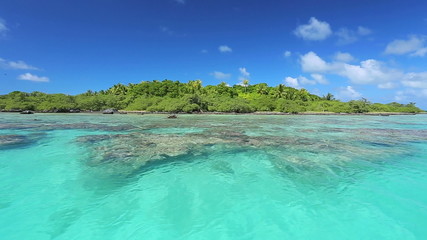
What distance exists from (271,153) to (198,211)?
720 centimetres

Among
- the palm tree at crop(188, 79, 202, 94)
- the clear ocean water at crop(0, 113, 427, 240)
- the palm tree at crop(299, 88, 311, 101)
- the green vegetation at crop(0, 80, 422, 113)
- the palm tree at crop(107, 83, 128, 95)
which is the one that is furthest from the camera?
the palm tree at crop(299, 88, 311, 101)

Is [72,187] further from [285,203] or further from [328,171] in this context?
[328,171]

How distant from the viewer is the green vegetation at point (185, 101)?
223 ft

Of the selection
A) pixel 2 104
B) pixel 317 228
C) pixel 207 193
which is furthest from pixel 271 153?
pixel 2 104

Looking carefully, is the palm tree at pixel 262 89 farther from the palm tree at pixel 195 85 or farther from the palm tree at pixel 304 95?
the palm tree at pixel 195 85

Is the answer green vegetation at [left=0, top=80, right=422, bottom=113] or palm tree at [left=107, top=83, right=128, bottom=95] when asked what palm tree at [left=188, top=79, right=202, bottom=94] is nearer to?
green vegetation at [left=0, top=80, right=422, bottom=113]

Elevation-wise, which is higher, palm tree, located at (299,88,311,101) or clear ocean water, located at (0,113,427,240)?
palm tree, located at (299,88,311,101)

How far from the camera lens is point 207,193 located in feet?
22.5

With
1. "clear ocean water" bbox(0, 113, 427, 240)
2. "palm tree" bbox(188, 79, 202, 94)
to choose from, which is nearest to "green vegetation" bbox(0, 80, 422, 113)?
"palm tree" bbox(188, 79, 202, 94)

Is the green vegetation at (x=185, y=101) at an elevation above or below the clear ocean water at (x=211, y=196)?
above

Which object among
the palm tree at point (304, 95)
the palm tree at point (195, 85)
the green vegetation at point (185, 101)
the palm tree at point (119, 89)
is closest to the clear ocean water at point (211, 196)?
the green vegetation at point (185, 101)

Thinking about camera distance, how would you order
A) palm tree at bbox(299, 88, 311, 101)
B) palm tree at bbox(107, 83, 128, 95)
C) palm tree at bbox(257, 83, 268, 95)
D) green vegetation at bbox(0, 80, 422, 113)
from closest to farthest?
green vegetation at bbox(0, 80, 422, 113), palm tree at bbox(107, 83, 128, 95), palm tree at bbox(257, 83, 268, 95), palm tree at bbox(299, 88, 311, 101)

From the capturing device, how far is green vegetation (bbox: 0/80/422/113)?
6788 cm

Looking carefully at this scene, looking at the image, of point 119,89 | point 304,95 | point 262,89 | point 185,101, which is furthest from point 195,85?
point 304,95
